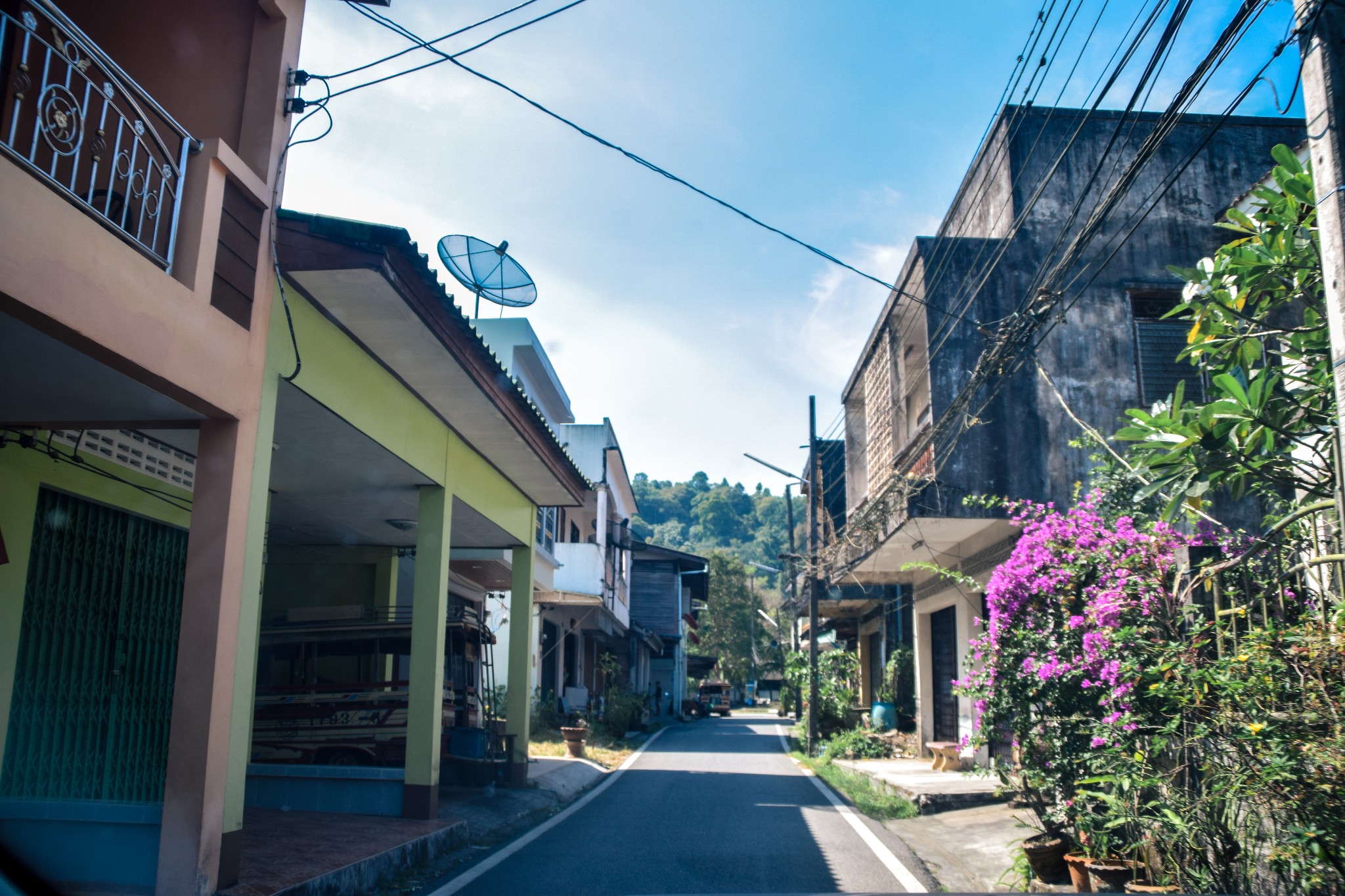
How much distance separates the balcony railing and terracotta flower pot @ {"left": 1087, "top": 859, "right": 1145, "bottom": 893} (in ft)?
23.0

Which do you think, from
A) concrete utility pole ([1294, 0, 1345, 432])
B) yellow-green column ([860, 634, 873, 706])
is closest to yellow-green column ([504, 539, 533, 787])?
concrete utility pole ([1294, 0, 1345, 432])

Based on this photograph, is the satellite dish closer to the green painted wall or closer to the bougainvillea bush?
the green painted wall

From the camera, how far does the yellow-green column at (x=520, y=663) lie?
12234mm

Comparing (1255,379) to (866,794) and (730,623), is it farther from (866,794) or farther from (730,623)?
(730,623)

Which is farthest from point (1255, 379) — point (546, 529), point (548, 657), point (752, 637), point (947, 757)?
point (752, 637)

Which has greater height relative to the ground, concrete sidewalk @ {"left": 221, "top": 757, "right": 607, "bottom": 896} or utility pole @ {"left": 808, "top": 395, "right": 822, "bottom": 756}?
utility pole @ {"left": 808, "top": 395, "right": 822, "bottom": 756}

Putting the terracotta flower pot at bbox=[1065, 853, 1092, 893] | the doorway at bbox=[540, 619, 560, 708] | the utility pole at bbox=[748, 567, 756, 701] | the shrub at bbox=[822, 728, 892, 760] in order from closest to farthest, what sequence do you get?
1. the terracotta flower pot at bbox=[1065, 853, 1092, 893]
2. the shrub at bbox=[822, 728, 892, 760]
3. the doorway at bbox=[540, 619, 560, 708]
4. the utility pole at bbox=[748, 567, 756, 701]

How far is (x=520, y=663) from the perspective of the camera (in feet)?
42.0

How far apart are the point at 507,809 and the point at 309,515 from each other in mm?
4220

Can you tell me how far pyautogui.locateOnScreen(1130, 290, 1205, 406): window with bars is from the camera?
12.9 meters

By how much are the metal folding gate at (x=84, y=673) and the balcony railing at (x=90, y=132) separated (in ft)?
8.35

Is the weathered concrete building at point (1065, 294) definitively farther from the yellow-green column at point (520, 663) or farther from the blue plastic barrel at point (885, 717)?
the blue plastic barrel at point (885, 717)

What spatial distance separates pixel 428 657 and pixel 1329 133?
8.29 meters

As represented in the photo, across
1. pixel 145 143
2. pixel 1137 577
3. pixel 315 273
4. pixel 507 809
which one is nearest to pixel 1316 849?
pixel 1137 577
